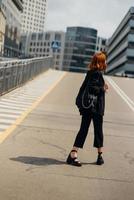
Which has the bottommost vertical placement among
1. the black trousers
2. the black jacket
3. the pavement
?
the pavement

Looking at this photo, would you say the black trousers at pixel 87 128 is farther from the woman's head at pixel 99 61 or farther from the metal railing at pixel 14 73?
the metal railing at pixel 14 73

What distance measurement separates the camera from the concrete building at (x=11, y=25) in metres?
127

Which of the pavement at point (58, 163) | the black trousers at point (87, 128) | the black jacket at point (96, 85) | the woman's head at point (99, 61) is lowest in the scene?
the pavement at point (58, 163)

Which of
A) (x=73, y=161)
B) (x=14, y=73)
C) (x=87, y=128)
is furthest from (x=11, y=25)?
(x=73, y=161)

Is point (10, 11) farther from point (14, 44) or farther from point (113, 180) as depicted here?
point (113, 180)

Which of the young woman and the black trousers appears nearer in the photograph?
the young woman

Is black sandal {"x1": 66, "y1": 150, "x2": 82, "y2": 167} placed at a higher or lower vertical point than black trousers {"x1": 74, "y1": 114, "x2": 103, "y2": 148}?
lower

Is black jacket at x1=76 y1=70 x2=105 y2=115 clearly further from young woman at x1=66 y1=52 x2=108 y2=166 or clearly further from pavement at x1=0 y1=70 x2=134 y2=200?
pavement at x1=0 y1=70 x2=134 y2=200

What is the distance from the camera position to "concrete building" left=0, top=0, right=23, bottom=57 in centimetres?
12691

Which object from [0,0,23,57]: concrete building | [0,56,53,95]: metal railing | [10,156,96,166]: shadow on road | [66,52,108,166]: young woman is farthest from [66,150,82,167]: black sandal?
[0,0,23,57]: concrete building

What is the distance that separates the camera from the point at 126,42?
147 m

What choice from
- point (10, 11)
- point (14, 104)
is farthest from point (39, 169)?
point (10, 11)

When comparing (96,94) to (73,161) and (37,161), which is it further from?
(37,161)

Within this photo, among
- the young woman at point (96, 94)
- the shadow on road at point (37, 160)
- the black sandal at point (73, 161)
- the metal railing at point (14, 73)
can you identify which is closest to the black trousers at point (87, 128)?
the young woman at point (96, 94)
